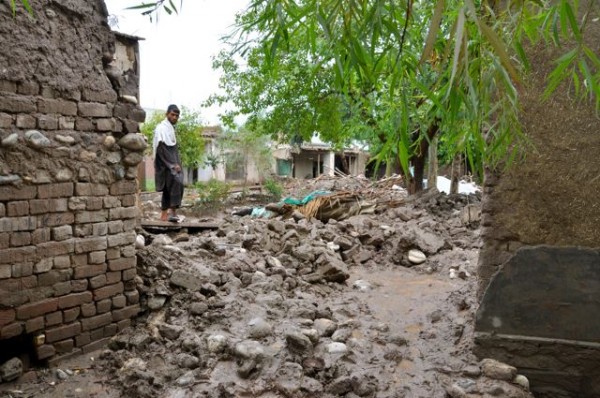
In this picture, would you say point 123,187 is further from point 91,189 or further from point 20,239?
point 20,239

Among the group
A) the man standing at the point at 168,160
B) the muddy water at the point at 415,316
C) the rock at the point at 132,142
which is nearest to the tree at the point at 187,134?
the man standing at the point at 168,160

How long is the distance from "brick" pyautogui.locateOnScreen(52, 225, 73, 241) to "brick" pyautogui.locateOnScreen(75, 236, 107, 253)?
8 centimetres

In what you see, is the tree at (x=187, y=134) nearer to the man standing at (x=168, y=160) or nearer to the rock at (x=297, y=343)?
the man standing at (x=168, y=160)

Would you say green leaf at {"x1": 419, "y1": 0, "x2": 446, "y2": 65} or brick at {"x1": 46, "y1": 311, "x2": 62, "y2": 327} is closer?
green leaf at {"x1": 419, "y1": 0, "x2": 446, "y2": 65}

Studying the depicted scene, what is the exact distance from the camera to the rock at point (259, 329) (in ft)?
11.2

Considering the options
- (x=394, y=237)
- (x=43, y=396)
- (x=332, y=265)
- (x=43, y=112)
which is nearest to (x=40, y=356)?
(x=43, y=396)

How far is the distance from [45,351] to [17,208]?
3.13 ft

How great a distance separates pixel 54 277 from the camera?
302 cm

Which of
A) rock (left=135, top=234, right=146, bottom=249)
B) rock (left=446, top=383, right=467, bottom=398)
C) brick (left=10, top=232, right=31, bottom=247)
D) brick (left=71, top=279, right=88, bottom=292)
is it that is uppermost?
brick (left=10, top=232, right=31, bottom=247)

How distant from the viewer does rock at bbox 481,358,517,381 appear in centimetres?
310

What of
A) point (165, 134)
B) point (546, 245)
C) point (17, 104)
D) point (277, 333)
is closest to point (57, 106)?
point (17, 104)

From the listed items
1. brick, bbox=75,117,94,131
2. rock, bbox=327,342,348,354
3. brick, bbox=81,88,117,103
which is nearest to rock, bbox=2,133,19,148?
brick, bbox=75,117,94,131

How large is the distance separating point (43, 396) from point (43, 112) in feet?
5.84

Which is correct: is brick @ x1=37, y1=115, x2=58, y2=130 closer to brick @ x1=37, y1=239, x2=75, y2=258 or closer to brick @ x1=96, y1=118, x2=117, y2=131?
brick @ x1=96, y1=118, x2=117, y2=131
